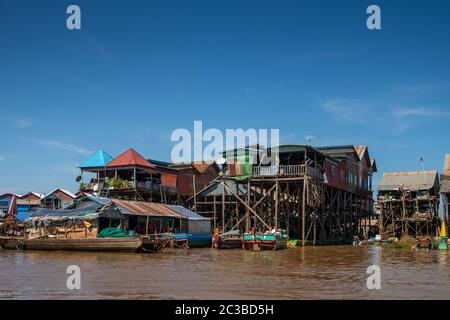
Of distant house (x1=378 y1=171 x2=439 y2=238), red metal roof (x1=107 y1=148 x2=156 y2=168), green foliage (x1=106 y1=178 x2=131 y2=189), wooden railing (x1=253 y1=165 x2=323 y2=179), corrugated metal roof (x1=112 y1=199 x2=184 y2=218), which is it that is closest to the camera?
corrugated metal roof (x1=112 y1=199 x2=184 y2=218)

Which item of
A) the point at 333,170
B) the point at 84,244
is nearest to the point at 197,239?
the point at 84,244

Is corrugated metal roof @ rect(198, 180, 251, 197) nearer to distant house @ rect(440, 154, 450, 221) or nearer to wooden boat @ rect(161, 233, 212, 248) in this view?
wooden boat @ rect(161, 233, 212, 248)

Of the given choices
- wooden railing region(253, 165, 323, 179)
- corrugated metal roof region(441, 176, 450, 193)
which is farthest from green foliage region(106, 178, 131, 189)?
corrugated metal roof region(441, 176, 450, 193)

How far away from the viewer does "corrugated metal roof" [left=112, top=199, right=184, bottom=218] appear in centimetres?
3500

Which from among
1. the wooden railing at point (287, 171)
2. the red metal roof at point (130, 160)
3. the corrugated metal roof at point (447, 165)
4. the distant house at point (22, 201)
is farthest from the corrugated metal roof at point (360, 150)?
the distant house at point (22, 201)

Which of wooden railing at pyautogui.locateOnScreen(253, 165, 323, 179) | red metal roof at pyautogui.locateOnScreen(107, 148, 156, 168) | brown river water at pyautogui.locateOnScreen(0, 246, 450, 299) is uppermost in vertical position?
red metal roof at pyautogui.locateOnScreen(107, 148, 156, 168)

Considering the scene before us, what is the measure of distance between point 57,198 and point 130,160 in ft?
53.4

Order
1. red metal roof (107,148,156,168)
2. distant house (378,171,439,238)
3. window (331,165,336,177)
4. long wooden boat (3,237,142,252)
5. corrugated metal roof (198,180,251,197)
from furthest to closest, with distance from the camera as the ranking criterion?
distant house (378,171,439,238) < corrugated metal roof (198,180,251,197) < red metal roof (107,148,156,168) < window (331,165,336,177) < long wooden boat (3,237,142,252)

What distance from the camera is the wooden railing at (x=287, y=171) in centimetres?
3744

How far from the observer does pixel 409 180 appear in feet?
164

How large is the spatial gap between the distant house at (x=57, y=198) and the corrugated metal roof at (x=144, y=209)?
2073 centimetres

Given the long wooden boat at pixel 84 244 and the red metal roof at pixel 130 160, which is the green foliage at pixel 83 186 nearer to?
the red metal roof at pixel 130 160

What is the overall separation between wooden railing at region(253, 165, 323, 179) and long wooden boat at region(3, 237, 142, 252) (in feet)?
43.5

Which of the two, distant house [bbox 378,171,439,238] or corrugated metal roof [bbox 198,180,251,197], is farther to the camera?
distant house [bbox 378,171,439,238]
